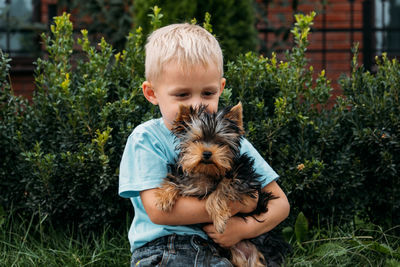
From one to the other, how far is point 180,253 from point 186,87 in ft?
2.83

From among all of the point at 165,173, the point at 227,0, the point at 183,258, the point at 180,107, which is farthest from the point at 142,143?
the point at 227,0

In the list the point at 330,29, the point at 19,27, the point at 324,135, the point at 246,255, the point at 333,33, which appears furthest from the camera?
the point at 333,33

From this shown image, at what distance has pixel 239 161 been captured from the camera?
269 cm

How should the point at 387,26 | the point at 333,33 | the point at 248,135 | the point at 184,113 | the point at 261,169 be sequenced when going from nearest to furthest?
→ the point at 184,113 < the point at 261,169 < the point at 248,135 < the point at 333,33 < the point at 387,26

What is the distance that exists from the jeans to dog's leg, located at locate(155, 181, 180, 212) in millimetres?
234

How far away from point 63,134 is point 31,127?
32 centimetres

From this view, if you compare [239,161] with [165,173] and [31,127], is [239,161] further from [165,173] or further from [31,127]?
[31,127]

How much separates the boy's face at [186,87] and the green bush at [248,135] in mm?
1133

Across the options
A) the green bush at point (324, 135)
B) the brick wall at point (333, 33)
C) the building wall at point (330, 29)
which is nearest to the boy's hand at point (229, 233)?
the green bush at point (324, 135)

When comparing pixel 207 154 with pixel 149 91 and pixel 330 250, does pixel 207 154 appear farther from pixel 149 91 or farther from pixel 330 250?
pixel 330 250

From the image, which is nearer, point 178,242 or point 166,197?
point 166,197

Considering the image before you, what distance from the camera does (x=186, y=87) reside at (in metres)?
2.65

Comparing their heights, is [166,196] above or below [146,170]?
below

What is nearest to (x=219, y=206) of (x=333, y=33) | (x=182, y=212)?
(x=182, y=212)
